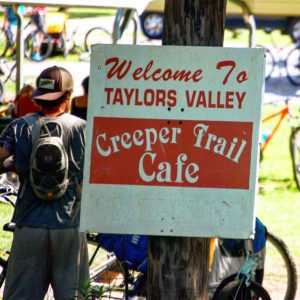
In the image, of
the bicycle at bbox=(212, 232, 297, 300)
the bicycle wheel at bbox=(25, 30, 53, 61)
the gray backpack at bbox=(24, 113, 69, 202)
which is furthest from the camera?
the bicycle wheel at bbox=(25, 30, 53, 61)

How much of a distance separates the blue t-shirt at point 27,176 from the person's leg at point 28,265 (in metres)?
0.07

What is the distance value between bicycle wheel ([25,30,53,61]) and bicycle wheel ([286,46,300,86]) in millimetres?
6021

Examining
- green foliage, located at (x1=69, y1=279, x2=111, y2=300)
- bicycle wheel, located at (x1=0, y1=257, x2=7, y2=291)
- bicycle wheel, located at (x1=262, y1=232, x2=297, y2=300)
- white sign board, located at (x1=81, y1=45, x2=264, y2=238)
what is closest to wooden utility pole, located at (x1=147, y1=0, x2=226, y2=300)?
white sign board, located at (x1=81, y1=45, x2=264, y2=238)

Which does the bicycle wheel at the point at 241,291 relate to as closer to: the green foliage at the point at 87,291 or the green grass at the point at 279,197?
the green foliage at the point at 87,291

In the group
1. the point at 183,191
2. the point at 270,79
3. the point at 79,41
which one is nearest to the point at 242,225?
the point at 183,191

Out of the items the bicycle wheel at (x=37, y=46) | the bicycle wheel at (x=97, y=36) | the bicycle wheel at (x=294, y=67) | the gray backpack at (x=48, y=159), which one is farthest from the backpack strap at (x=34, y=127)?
the bicycle wheel at (x=97, y=36)

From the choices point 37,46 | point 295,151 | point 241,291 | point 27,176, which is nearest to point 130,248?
point 241,291

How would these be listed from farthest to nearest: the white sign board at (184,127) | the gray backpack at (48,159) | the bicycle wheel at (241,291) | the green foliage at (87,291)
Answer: the bicycle wheel at (241,291), the gray backpack at (48,159), the green foliage at (87,291), the white sign board at (184,127)

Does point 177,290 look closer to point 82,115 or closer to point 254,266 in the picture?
point 254,266

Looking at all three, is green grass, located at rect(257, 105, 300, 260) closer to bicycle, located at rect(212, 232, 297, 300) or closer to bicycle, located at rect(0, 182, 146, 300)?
bicycle, located at rect(212, 232, 297, 300)

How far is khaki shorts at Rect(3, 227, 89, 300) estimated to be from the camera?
17.5 feet

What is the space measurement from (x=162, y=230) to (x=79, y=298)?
4.10 feet

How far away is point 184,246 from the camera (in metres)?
4.45

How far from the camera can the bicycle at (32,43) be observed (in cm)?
2419
